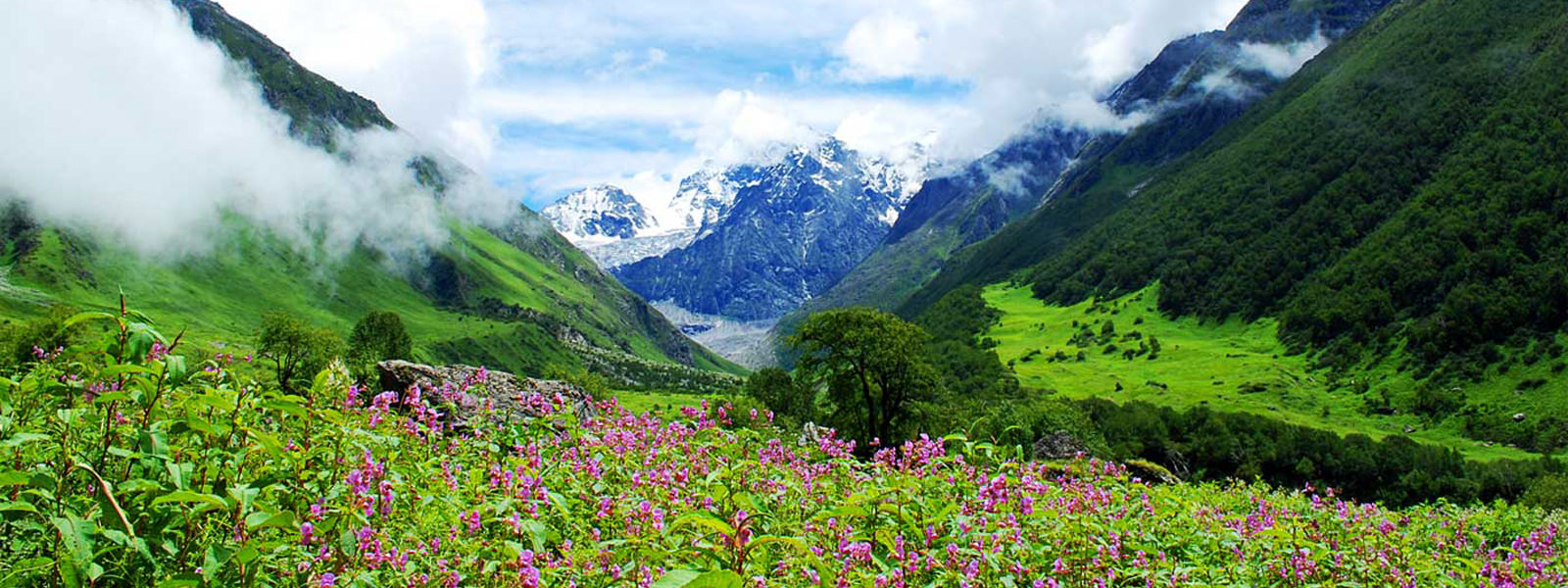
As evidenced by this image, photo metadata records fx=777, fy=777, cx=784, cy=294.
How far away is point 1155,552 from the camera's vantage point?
791 centimetres

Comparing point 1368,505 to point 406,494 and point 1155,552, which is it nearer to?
point 1155,552

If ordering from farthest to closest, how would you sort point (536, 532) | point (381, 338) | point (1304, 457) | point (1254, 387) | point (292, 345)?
point (1254, 387)
point (381, 338)
point (1304, 457)
point (292, 345)
point (536, 532)

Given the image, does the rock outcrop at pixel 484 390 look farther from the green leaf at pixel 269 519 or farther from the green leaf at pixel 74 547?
the green leaf at pixel 74 547

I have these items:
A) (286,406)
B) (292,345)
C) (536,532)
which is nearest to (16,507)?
(286,406)

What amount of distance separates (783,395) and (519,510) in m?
92.2

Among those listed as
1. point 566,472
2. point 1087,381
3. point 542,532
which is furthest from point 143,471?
point 1087,381

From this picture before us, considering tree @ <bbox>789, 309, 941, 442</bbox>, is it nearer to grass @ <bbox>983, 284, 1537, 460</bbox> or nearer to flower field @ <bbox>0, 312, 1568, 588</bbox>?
flower field @ <bbox>0, 312, 1568, 588</bbox>

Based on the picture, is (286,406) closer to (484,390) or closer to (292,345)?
(484,390)

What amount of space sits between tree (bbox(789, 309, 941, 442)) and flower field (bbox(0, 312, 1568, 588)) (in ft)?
157

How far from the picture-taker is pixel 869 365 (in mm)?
59188

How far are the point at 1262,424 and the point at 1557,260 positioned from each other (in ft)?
283

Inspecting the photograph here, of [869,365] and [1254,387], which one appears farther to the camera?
[1254,387]

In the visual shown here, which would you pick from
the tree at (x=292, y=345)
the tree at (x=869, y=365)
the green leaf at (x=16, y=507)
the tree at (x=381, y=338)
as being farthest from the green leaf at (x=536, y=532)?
the tree at (x=381, y=338)

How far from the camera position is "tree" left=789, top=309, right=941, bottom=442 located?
5859cm
